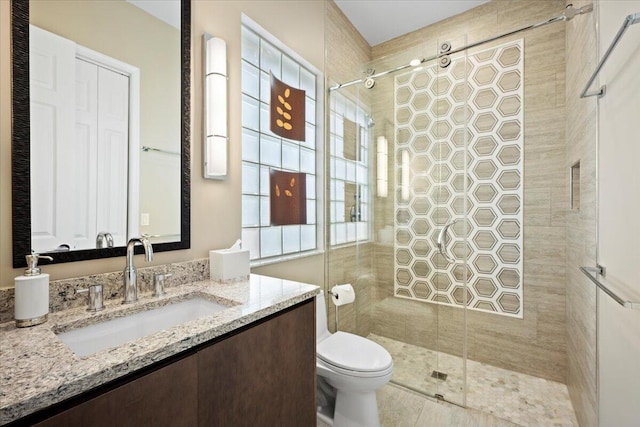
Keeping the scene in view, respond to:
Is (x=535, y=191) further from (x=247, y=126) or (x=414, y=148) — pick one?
(x=247, y=126)

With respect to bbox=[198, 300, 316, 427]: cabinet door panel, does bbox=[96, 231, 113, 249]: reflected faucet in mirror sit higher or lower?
higher

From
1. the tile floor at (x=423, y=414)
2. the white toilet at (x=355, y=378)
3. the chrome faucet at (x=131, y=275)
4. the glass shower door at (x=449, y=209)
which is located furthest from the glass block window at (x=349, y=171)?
the chrome faucet at (x=131, y=275)

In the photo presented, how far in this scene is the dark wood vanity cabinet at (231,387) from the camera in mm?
615

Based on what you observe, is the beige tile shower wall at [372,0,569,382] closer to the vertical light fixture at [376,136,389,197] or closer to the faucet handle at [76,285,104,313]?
the vertical light fixture at [376,136,389,197]

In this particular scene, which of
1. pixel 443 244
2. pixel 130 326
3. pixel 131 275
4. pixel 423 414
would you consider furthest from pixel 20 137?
pixel 423 414

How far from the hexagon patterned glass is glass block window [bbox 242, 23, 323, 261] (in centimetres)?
68

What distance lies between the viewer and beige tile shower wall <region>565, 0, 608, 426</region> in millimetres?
1439

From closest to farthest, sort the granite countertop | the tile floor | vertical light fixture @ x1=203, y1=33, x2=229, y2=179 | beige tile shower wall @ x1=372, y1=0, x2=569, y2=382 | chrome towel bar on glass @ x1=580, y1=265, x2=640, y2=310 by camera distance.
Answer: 1. the granite countertop
2. chrome towel bar on glass @ x1=580, y1=265, x2=640, y2=310
3. vertical light fixture @ x1=203, y1=33, x2=229, y2=179
4. the tile floor
5. beige tile shower wall @ x1=372, y1=0, x2=569, y2=382

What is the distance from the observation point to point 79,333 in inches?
34.1

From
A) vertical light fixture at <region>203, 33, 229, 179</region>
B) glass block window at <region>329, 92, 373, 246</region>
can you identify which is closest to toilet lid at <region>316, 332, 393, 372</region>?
glass block window at <region>329, 92, 373, 246</region>

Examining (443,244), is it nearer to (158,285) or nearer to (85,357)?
(158,285)

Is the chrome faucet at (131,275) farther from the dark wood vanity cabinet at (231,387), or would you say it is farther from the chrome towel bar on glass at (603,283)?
the chrome towel bar on glass at (603,283)

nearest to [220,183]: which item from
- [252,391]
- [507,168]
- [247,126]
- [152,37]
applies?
[247,126]

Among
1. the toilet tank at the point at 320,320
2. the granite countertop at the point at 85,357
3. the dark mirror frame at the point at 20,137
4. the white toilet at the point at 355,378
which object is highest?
the dark mirror frame at the point at 20,137
